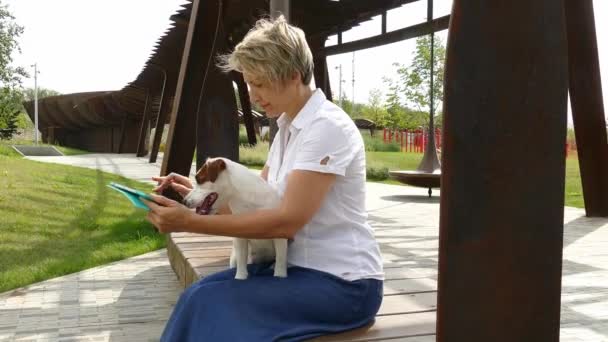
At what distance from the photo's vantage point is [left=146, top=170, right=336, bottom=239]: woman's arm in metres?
1.98

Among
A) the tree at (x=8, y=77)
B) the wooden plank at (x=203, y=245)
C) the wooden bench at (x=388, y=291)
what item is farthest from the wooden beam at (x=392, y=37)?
the tree at (x=8, y=77)

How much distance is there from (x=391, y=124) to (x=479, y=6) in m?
41.0

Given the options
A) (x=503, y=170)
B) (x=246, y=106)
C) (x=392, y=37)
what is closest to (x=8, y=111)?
(x=246, y=106)

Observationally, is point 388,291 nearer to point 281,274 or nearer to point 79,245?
point 281,274

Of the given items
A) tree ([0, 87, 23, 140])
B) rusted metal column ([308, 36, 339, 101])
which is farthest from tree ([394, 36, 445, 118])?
tree ([0, 87, 23, 140])

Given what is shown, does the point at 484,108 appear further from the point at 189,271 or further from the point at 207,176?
the point at 189,271

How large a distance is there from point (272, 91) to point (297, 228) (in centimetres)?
50

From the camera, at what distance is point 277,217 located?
2.01 m

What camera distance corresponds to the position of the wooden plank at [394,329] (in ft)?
6.90

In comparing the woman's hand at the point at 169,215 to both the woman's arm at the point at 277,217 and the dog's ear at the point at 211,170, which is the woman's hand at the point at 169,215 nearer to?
the woman's arm at the point at 277,217

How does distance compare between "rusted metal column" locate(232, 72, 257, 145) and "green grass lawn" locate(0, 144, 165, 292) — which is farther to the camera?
"rusted metal column" locate(232, 72, 257, 145)

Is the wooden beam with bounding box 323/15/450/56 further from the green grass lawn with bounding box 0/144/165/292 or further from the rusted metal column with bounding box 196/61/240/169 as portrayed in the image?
the green grass lawn with bounding box 0/144/165/292

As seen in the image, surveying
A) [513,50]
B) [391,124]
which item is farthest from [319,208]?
[391,124]

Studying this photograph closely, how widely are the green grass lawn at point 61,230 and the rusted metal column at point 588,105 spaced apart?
5244mm
